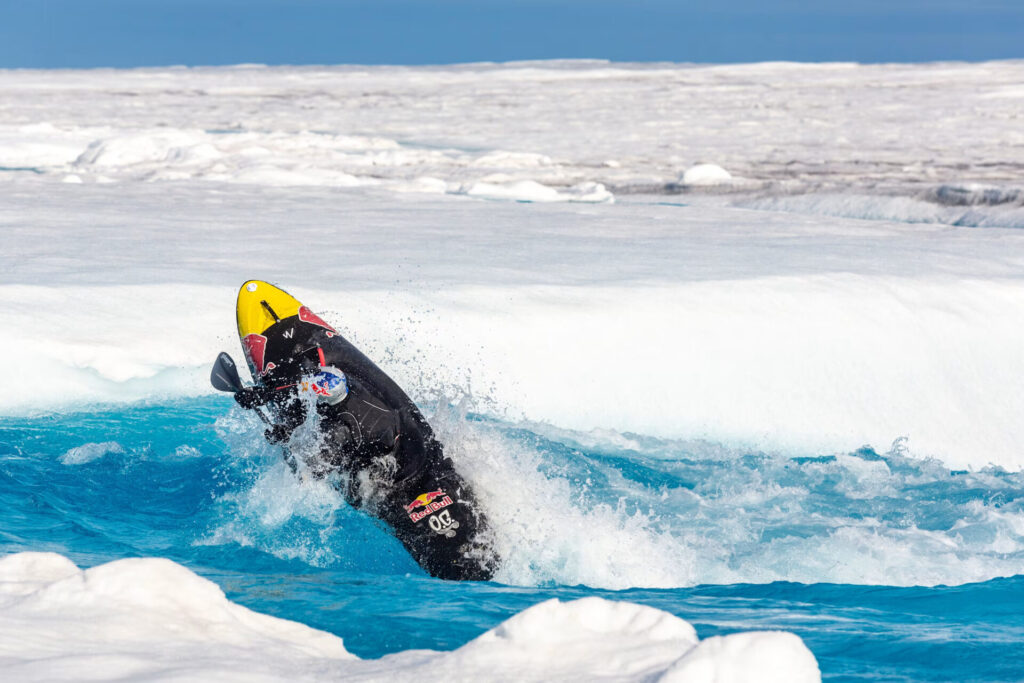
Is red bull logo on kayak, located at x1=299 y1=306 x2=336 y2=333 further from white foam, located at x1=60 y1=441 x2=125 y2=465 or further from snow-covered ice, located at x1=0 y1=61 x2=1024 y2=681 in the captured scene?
white foam, located at x1=60 y1=441 x2=125 y2=465

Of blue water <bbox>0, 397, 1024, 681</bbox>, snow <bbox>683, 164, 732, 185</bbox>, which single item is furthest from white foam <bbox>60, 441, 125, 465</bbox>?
snow <bbox>683, 164, 732, 185</bbox>

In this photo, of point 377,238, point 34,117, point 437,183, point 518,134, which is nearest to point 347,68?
point 34,117

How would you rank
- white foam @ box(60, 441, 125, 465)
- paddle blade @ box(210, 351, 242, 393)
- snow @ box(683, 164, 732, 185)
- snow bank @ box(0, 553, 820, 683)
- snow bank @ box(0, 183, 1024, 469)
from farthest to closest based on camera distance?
snow @ box(683, 164, 732, 185) → snow bank @ box(0, 183, 1024, 469) → white foam @ box(60, 441, 125, 465) → paddle blade @ box(210, 351, 242, 393) → snow bank @ box(0, 553, 820, 683)

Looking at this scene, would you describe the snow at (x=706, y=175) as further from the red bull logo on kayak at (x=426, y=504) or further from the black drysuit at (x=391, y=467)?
the red bull logo on kayak at (x=426, y=504)

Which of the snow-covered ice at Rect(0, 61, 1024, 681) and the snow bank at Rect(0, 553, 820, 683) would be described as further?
the snow-covered ice at Rect(0, 61, 1024, 681)

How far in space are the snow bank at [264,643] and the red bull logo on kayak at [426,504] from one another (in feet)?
5.04

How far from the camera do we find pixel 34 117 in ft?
86.7

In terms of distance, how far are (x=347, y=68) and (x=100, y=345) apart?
51.8m

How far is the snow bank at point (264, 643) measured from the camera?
247 centimetres

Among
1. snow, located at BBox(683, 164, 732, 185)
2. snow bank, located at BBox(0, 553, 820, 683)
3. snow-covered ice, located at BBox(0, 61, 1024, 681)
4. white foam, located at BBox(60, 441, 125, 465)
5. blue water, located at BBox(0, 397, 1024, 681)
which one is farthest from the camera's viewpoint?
snow, located at BBox(683, 164, 732, 185)

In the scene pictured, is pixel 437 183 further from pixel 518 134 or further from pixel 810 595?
pixel 810 595

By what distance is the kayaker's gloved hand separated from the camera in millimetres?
4621

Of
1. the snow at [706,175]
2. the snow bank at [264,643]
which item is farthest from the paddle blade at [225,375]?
Answer: the snow at [706,175]

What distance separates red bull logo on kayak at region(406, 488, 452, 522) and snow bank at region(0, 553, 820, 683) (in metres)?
1.54
